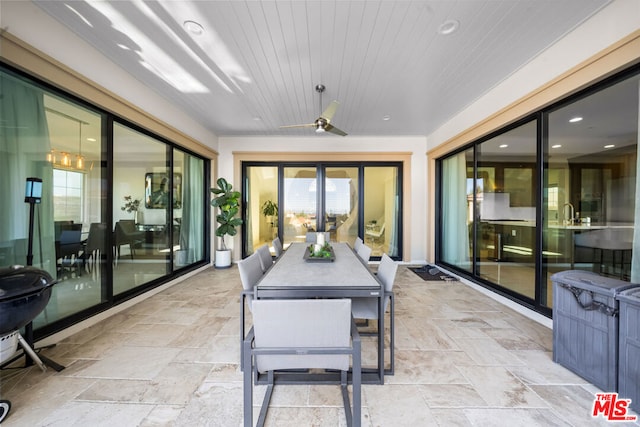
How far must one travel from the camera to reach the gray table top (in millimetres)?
1688

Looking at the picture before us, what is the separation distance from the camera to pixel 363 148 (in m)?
5.45

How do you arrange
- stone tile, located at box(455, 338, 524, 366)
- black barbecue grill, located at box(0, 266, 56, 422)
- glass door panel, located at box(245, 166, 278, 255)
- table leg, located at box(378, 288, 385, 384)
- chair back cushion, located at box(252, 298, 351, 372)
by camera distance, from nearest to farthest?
chair back cushion, located at box(252, 298, 351, 372) → black barbecue grill, located at box(0, 266, 56, 422) → table leg, located at box(378, 288, 385, 384) → stone tile, located at box(455, 338, 524, 366) → glass door panel, located at box(245, 166, 278, 255)

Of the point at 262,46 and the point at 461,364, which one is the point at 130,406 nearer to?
the point at 461,364

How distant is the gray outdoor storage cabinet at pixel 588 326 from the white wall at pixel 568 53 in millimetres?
1917

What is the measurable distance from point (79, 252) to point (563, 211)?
532 cm

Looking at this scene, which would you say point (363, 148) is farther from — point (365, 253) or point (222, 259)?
point (222, 259)

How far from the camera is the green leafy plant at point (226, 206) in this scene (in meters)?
4.97

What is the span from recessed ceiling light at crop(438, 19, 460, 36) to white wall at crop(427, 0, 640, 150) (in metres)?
1.11

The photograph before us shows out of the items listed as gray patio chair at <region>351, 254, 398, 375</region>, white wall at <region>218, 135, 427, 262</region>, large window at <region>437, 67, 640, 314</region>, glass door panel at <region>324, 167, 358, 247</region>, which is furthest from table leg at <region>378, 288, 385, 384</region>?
white wall at <region>218, 135, 427, 262</region>

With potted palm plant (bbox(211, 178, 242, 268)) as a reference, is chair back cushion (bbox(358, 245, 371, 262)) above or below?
below

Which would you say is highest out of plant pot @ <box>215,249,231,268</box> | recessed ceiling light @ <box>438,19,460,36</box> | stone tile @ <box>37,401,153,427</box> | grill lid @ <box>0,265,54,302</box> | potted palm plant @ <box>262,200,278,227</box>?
recessed ceiling light @ <box>438,19,460,36</box>

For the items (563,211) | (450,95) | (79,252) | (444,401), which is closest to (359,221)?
(450,95)

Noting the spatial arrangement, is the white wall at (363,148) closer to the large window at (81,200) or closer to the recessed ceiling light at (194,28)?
the large window at (81,200)

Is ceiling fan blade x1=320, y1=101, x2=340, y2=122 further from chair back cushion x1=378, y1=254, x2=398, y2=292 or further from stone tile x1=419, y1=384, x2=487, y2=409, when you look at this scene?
stone tile x1=419, y1=384, x2=487, y2=409
